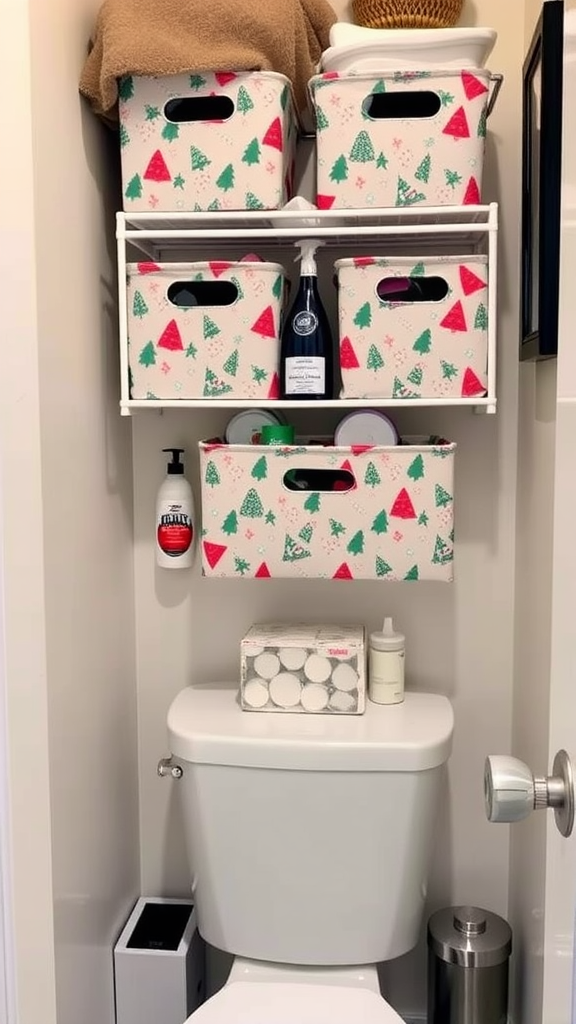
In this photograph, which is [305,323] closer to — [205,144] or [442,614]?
[205,144]

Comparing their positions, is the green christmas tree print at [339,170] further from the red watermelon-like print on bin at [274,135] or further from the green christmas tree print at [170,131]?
the green christmas tree print at [170,131]

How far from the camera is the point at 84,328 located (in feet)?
5.04

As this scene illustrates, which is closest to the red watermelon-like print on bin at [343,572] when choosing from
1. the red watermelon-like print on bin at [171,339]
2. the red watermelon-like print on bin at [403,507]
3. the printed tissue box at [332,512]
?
the printed tissue box at [332,512]

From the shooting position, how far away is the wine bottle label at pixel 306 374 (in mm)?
1553

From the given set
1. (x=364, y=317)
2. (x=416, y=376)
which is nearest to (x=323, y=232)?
(x=364, y=317)

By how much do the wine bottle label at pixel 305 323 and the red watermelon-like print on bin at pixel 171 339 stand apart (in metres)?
0.18

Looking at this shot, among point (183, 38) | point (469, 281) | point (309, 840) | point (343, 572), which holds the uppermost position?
point (183, 38)

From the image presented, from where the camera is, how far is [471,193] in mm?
1493

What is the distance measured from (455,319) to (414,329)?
63mm

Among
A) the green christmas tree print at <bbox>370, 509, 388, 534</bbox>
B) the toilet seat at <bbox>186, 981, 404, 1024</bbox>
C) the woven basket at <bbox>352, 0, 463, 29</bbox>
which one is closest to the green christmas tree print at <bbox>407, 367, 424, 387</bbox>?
the green christmas tree print at <bbox>370, 509, 388, 534</bbox>

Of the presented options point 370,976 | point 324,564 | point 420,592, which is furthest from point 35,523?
point 370,976

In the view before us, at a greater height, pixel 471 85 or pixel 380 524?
pixel 471 85

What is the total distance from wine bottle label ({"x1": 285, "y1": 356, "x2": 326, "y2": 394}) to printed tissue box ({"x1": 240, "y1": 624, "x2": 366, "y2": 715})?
421 mm

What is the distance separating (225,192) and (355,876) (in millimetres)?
1099
